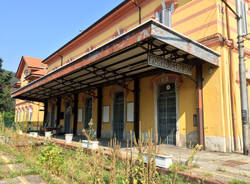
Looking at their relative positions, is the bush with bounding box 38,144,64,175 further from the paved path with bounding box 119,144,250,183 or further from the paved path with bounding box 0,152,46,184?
the paved path with bounding box 119,144,250,183

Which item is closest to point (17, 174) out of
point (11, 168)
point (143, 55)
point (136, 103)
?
point (11, 168)

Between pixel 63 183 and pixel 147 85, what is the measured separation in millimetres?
7624

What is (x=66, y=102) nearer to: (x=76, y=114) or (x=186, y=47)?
(x=76, y=114)

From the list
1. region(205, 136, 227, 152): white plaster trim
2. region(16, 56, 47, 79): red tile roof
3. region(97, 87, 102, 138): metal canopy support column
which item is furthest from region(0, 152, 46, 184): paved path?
region(16, 56, 47, 79): red tile roof

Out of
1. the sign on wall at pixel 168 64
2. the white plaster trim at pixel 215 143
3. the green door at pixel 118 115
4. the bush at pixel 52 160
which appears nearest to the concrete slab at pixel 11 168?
the bush at pixel 52 160

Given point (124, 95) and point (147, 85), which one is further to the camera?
point (124, 95)

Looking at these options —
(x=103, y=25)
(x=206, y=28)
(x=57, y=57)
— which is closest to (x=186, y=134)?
(x=206, y=28)

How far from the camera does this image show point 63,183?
3770 millimetres

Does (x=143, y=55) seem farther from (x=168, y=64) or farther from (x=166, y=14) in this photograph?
(x=166, y=14)

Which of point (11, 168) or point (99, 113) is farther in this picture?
point (99, 113)

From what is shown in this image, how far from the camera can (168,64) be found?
6.80m

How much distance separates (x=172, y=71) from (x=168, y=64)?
4.77ft

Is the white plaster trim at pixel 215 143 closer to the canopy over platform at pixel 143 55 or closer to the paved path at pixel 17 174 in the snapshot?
the canopy over platform at pixel 143 55

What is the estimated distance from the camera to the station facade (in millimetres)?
6848
